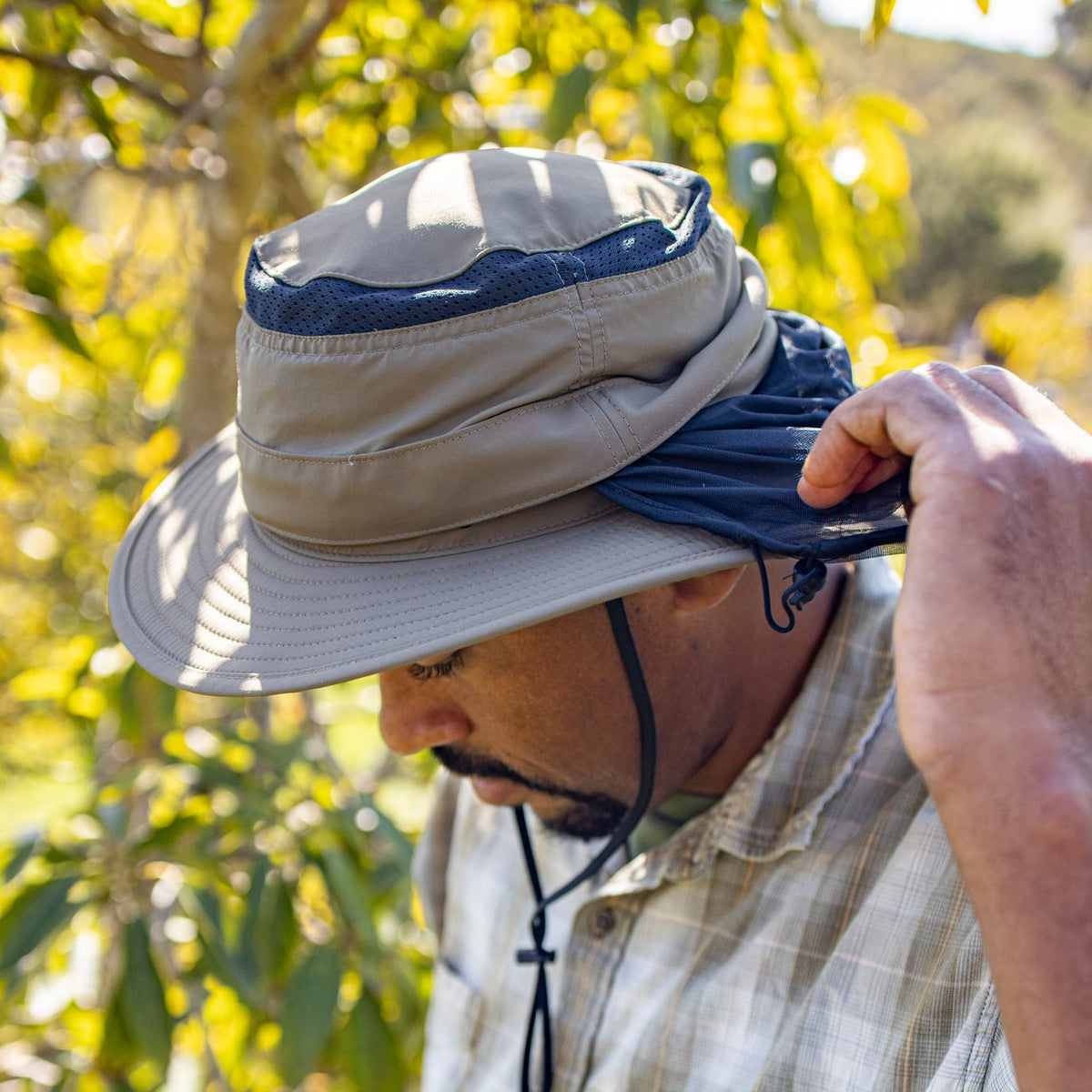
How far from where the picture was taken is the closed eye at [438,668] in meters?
1.19

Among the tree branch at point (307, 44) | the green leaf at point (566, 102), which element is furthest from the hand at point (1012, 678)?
the tree branch at point (307, 44)

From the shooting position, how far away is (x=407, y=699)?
1253mm

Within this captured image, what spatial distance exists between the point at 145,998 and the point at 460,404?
1239 mm

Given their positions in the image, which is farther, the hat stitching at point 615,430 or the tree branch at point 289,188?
the tree branch at point 289,188

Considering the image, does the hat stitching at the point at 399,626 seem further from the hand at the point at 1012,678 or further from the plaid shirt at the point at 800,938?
the plaid shirt at the point at 800,938

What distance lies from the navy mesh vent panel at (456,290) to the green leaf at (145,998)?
3.73ft

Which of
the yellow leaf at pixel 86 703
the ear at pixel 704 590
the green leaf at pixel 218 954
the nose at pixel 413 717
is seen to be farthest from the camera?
the yellow leaf at pixel 86 703

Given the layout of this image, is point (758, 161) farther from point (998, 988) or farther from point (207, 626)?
point (998, 988)

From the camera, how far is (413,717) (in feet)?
4.12

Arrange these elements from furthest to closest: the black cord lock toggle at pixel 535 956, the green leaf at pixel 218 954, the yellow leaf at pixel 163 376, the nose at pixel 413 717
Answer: the yellow leaf at pixel 163 376
the green leaf at pixel 218 954
the black cord lock toggle at pixel 535 956
the nose at pixel 413 717

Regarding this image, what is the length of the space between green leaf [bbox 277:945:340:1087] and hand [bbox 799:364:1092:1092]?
1.29 meters

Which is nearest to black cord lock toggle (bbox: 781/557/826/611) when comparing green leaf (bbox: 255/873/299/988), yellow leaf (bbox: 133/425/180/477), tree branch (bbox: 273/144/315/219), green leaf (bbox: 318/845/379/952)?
green leaf (bbox: 318/845/379/952)

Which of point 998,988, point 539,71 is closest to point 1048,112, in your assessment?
point 539,71

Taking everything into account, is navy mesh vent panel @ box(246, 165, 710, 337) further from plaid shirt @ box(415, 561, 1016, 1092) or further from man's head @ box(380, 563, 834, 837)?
plaid shirt @ box(415, 561, 1016, 1092)
